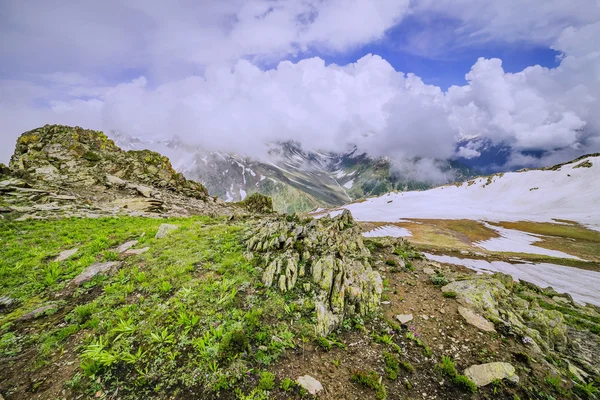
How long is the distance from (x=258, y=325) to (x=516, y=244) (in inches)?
2675

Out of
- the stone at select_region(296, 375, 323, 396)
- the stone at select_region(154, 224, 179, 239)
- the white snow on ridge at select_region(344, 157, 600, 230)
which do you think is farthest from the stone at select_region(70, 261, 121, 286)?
the white snow on ridge at select_region(344, 157, 600, 230)

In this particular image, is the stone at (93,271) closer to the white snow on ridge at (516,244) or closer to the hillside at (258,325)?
the hillside at (258,325)

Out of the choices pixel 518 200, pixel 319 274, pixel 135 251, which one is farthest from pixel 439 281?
pixel 518 200

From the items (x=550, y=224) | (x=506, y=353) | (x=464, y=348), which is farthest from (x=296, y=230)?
(x=550, y=224)

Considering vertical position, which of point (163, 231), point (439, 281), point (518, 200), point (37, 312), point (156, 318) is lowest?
point (439, 281)

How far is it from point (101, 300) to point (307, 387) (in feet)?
32.7

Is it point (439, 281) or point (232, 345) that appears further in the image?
point (439, 281)

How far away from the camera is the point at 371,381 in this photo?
7824mm

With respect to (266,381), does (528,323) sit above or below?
below

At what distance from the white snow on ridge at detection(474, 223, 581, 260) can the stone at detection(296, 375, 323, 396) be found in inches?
2287

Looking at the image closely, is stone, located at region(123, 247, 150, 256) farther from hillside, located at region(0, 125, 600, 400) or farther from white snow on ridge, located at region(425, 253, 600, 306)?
white snow on ridge, located at region(425, 253, 600, 306)

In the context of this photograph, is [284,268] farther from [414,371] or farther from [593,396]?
[593,396]

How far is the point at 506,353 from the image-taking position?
9492 mm

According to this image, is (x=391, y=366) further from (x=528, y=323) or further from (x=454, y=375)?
(x=528, y=323)
